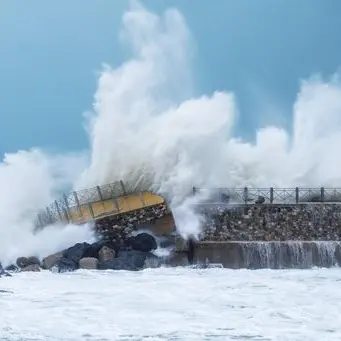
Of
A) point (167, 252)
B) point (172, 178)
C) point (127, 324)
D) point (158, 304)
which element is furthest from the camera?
point (172, 178)

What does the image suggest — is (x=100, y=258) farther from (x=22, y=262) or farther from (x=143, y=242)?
(x=22, y=262)

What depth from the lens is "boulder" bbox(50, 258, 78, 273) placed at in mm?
17775

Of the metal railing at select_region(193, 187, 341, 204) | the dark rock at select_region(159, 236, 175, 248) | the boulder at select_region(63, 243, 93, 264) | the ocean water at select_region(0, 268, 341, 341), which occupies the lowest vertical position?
the ocean water at select_region(0, 268, 341, 341)

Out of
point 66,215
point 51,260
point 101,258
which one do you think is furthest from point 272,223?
point 51,260

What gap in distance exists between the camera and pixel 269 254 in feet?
60.5

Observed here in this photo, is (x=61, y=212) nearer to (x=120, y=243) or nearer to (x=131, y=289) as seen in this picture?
(x=120, y=243)

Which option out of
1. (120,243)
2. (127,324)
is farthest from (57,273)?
(127,324)

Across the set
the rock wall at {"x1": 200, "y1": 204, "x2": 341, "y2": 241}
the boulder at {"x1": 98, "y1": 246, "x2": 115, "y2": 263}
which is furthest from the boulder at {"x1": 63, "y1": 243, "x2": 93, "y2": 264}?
the rock wall at {"x1": 200, "y1": 204, "x2": 341, "y2": 241}

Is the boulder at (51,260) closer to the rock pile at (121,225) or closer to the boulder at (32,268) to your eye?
the boulder at (32,268)

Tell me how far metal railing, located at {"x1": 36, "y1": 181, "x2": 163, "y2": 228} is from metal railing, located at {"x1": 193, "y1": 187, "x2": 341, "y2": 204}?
2.21 m

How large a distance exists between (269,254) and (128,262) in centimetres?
398

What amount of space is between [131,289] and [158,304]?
2.41m

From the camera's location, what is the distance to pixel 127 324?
9211 mm

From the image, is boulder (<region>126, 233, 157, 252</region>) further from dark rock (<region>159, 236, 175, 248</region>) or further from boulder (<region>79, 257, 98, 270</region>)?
boulder (<region>79, 257, 98, 270</region>)
